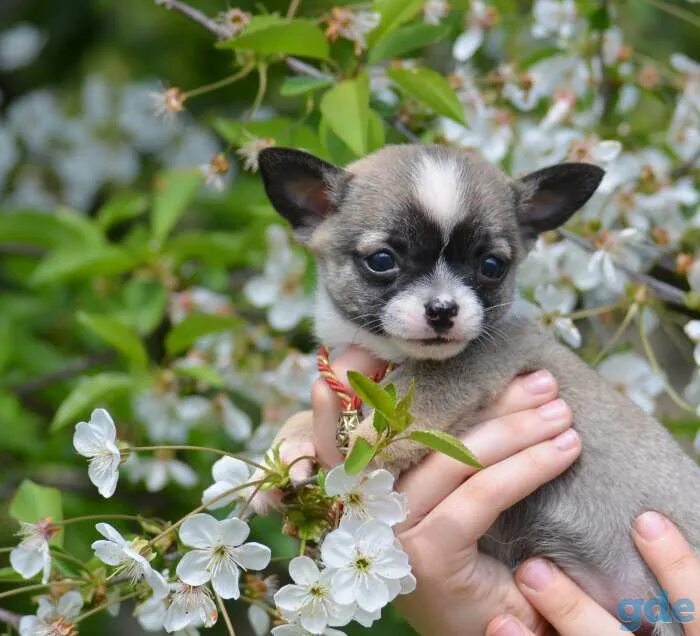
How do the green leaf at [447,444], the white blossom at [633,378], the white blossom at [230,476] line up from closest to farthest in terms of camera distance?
the green leaf at [447,444]
the white blossom at [230,476]
the white blossom at [633,378]

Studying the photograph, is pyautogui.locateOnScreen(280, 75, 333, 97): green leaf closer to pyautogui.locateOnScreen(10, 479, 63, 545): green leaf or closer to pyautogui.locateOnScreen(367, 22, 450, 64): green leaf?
pyautogui.locateOnScreen(367, 22, 450, 64): green leaf

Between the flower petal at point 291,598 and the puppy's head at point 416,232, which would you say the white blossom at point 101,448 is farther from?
the puppy's head at point 416,232

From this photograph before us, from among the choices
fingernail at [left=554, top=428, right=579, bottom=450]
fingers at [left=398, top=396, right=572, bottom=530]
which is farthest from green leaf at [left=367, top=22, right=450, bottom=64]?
fingernail at [left=554, top=428, right=579, bottom=450]

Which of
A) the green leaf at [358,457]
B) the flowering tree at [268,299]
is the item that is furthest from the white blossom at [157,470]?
the green leaf at [358,457]

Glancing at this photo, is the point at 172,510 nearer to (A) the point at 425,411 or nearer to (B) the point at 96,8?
(A) the point at 425,411

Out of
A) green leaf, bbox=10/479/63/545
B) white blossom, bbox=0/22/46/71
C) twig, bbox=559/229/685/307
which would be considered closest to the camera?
green leaf, bbox=10/479/63/545

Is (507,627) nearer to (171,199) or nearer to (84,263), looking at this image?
(84,263)
